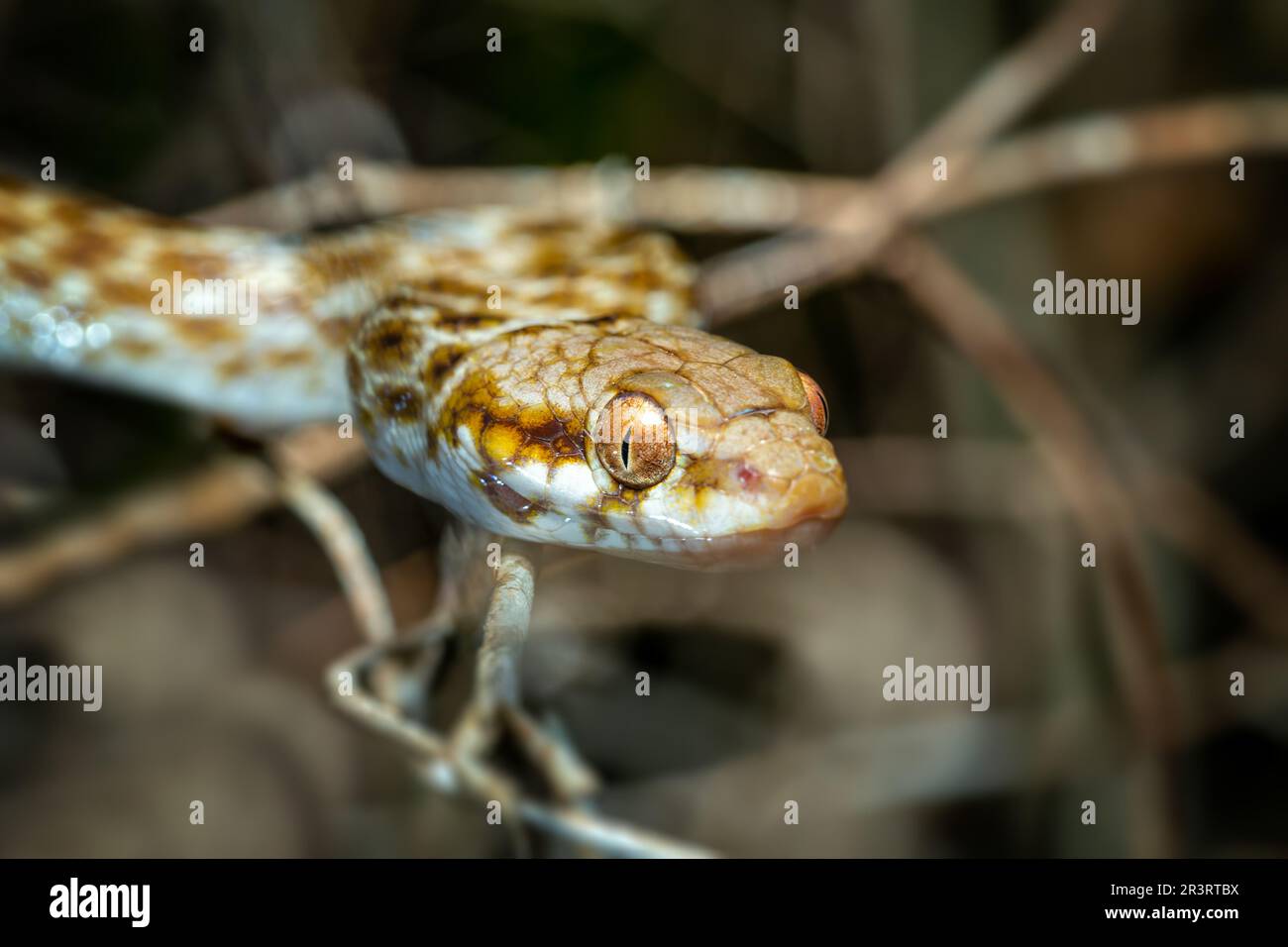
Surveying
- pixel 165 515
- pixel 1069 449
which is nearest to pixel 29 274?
pixel 165 515

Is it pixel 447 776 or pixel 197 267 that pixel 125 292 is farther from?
pixel 447 776

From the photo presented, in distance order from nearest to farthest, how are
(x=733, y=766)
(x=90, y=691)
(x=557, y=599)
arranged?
(x=557, y=599) < (x=90, y=691) < (x=733, y=766)

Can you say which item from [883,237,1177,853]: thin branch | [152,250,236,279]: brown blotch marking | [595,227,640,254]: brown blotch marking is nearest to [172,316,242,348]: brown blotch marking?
[152,250,236,279]: brown blotch marking

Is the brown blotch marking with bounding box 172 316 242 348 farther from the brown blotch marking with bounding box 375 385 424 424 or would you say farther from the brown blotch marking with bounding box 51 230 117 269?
the brown blotch marking with bounding box 375 385 424 424

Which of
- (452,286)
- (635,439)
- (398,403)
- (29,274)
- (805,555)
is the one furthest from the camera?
(805,555)

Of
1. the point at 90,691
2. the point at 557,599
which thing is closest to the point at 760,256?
Answer: the point at 557,599

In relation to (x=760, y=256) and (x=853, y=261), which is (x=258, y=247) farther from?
(x=853, y=261)
